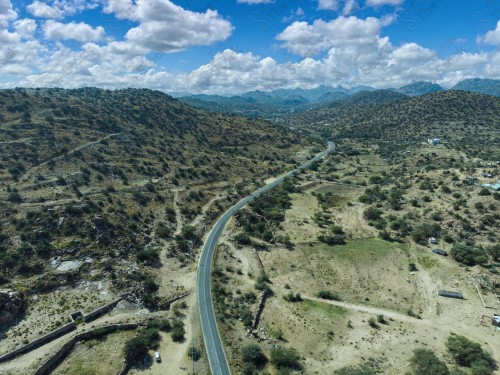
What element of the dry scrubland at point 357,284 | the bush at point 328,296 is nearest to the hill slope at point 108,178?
the dry scrubland at point 357,284

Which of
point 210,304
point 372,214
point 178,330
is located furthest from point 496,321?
point 178,330

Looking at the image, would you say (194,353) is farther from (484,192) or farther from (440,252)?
(484,192)

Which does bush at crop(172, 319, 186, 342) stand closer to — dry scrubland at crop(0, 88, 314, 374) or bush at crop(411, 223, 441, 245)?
dry scrubland at crop(0, 88, 314, 374)

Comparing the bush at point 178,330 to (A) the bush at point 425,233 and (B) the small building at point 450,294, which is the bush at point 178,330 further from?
(A) the bush at point 425,233

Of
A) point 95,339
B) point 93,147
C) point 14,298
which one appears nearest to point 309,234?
point 95,339

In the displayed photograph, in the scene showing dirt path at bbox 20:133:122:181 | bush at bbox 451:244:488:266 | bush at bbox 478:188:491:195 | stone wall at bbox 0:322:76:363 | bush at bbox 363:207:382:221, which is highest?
dirt path at bbox 20:133:122:181

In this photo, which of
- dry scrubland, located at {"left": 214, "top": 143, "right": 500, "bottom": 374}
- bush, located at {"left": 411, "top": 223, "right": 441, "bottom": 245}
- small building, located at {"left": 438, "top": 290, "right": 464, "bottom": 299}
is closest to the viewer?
dry scrubland, located at {"left": 214, "top": 143, "right": 500, "bottom": 374}

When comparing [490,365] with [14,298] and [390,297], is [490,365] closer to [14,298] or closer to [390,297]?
[390,297]

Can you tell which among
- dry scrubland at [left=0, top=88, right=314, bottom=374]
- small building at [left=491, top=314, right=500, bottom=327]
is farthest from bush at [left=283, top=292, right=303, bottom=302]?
small building at [left=491, top=314, right=500, bottom=327]
